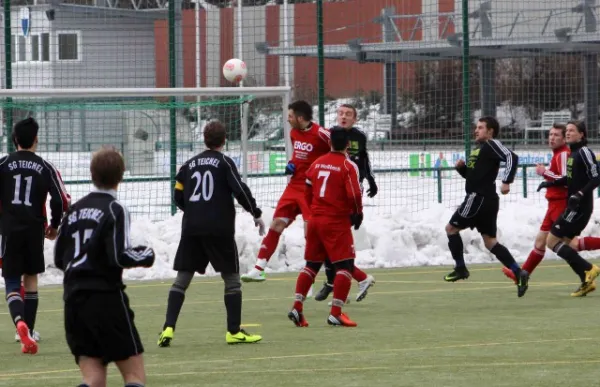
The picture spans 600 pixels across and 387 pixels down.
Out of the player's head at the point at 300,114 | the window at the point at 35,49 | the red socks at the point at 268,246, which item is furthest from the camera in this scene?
the window at the point at 35,49

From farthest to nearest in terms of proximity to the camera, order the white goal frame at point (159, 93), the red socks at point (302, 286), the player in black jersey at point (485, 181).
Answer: the white goal frame at point (159, 93) < the player in black jersey at point (485, 181) < the red socks at point (302, 286)

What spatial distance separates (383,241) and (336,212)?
6870mm

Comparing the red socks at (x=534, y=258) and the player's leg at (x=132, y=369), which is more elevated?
the red socks at (x=534, y=258)

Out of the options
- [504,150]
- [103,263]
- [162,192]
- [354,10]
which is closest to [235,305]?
[103,263]

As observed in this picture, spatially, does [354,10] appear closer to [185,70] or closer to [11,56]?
[185,70]

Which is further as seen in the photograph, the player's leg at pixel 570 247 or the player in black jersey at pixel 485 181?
the player in black jersey at pixel 485 181

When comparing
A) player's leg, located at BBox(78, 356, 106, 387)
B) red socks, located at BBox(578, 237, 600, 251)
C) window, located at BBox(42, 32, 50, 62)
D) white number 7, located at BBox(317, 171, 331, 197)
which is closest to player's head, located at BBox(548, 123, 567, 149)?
red socks, located at BBox(578, 237, 600, 251)

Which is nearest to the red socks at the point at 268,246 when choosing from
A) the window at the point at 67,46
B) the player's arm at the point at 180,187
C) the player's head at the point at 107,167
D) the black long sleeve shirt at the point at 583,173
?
the player's arm at the point at 180,187

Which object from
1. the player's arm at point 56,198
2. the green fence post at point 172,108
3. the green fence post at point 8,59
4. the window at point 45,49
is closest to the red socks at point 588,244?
the green fence post at point 172,108

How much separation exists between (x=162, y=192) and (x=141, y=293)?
162 inches

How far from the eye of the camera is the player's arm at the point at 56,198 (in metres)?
9.88

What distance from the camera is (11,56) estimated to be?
17.7 meters

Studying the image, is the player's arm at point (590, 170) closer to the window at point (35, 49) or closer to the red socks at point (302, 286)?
the red socks at point (302, 286)

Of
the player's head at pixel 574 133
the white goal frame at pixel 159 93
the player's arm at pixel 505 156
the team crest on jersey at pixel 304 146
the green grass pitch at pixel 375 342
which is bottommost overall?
the green grass pitch at pixel 375 342
